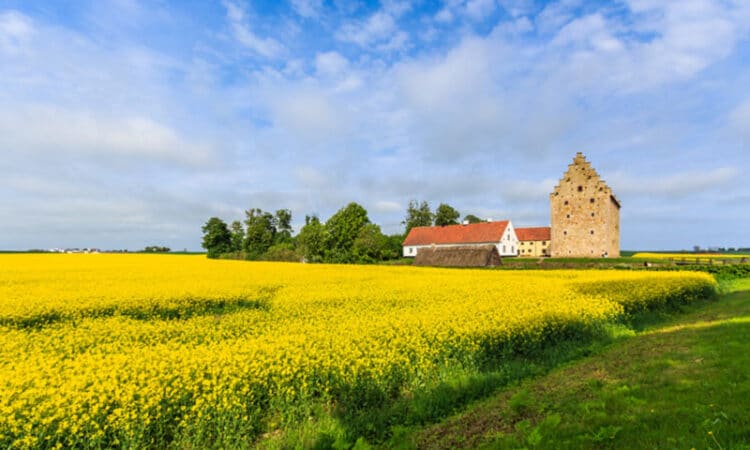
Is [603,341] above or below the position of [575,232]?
below

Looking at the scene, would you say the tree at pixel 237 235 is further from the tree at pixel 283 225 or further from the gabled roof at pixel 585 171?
the gabled roof at pixel 585 171

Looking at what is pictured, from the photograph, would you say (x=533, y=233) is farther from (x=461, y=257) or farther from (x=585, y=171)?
(x=461, y=257)

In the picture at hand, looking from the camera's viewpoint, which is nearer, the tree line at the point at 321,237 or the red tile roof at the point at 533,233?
the tree line at the point at 321,237

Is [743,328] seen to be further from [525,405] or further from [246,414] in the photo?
[246,414]

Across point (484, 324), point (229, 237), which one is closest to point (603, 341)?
point (484, 324)

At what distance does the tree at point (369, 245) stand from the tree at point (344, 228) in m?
2.59

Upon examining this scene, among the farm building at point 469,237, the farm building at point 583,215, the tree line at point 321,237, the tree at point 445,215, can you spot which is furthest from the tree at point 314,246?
the tree at point 445,215

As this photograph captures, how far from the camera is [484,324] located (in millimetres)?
9156

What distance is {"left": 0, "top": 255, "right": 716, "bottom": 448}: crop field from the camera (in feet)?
15.4

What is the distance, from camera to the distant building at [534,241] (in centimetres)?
7181

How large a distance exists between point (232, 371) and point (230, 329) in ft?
14.7

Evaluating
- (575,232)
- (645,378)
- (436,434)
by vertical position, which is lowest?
(436,434)

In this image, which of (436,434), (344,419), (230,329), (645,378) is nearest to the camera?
(436,434)

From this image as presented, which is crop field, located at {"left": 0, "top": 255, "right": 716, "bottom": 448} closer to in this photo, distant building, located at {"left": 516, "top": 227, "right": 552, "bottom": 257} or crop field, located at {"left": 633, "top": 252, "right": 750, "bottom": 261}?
crop field, located at {"left": 633, "top": 252, "right": 750, "bottom": 261}
